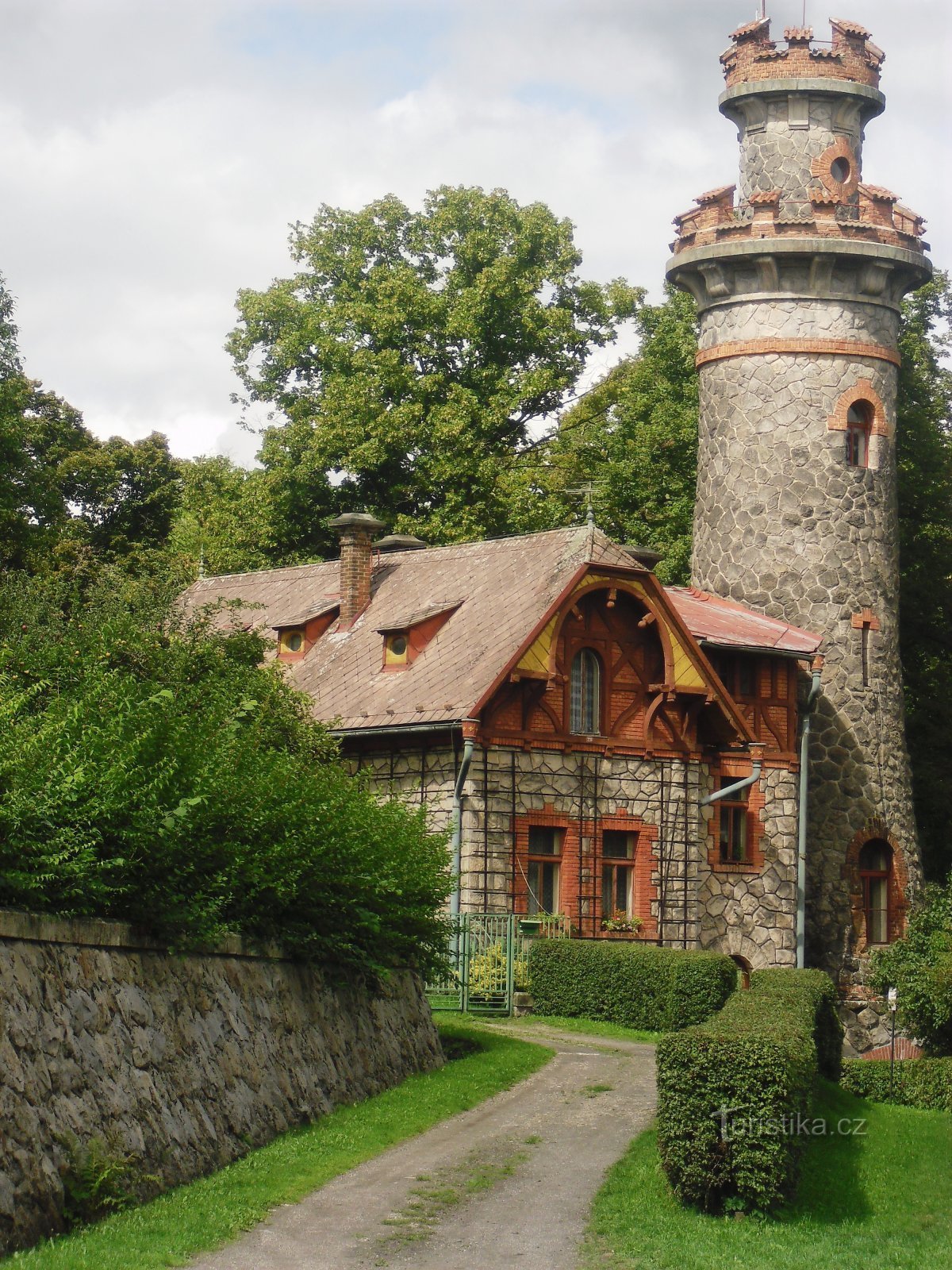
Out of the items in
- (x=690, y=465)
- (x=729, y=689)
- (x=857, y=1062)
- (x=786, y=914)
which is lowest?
(x=857, y=1062)

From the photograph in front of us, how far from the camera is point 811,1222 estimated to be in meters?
13.0

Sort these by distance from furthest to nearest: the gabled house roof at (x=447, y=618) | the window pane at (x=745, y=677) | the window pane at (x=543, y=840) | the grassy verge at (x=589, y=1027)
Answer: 1. the window pane at (x=745, y=677)
2. the window pane at (x=543, y=840)
3. the gabled house roof at (x=447, y=618)
4. the grassy verge at (x=589, y=1027)

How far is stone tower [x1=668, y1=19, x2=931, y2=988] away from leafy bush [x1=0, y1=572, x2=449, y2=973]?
15.5 m

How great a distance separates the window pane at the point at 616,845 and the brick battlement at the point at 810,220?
463 inches

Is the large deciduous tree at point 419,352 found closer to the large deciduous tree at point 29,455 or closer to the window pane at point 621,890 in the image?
the large deciduous tree at point 29,455

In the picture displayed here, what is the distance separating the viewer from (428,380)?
42750mm

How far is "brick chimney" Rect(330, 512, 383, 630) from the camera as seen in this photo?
113 ft

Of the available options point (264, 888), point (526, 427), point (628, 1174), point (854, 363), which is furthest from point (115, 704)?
point (526, 427)

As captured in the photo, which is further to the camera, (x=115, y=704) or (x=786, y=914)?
(x=786, y=914)

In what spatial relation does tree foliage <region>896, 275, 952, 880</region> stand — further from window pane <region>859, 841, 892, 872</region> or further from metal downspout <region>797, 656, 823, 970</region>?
metal downspout <region>797, 656, 823, 970</region>

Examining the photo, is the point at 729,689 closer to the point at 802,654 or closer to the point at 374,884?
the point at 802,654

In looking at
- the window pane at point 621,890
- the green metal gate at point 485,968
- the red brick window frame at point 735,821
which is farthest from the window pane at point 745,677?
the green metal gate at point 485,968

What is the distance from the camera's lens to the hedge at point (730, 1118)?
514 inches

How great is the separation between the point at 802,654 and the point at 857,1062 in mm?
7105
